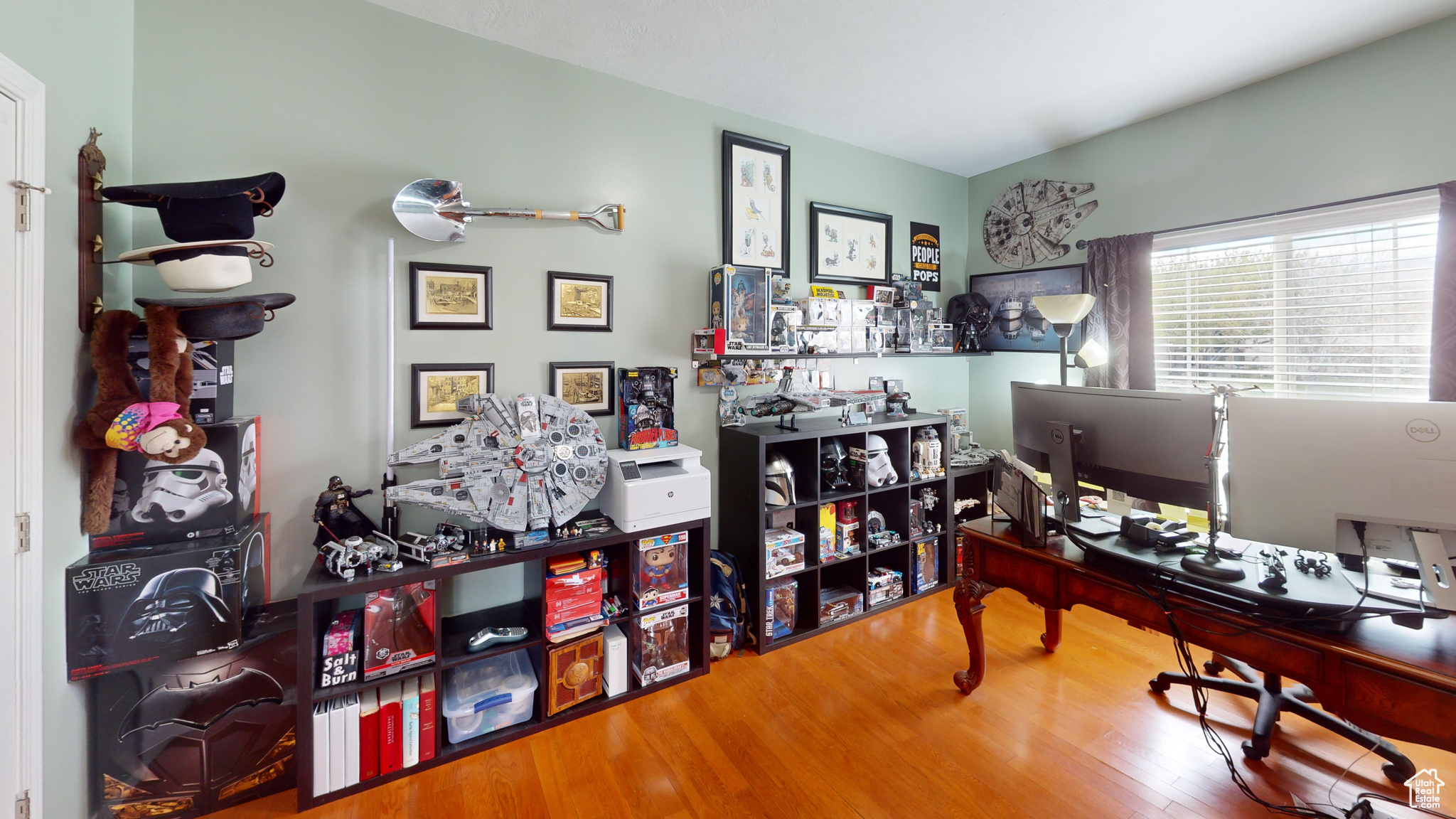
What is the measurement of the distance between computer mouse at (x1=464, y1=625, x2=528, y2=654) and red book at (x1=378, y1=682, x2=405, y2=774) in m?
0.26

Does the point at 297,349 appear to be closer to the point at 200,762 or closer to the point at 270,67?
the point at 270,67

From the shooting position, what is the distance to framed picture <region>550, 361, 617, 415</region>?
2387mm

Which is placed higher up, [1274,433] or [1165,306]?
[1165,306]

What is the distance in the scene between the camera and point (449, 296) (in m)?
2.15

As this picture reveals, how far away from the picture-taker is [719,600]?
2.59 metres

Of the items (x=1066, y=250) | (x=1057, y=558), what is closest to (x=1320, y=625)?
(x=1057, y=558)

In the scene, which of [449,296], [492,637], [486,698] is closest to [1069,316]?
[449,296]

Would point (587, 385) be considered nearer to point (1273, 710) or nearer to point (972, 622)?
point (972, 622)

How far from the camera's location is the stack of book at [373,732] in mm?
1685

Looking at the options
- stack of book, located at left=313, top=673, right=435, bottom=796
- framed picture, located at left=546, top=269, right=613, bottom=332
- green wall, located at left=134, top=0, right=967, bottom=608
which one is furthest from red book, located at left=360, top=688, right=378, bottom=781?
framed picture, located at left=546, top=269, right=613, bottom=332

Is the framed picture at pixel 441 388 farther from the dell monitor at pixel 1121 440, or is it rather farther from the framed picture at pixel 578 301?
the dell monitor at pixel 1121 440

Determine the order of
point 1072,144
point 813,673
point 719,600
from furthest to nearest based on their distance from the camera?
point 1072,144
point 719,600
point 813,673

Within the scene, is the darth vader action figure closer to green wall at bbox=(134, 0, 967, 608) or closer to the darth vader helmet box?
green wall at bbox=(134, 0, 967, 608)

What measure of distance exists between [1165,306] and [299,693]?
14.1 ft
